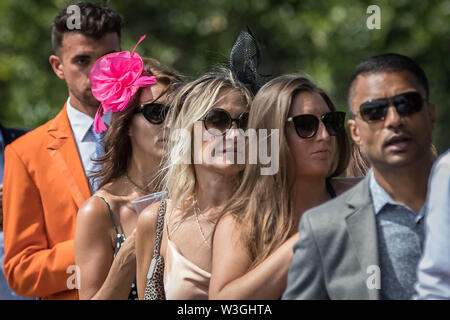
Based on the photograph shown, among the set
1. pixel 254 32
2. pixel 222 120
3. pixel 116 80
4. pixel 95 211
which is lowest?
pixel 95 211

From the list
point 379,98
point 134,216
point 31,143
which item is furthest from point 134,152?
point 379,98

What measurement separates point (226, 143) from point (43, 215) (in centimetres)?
114

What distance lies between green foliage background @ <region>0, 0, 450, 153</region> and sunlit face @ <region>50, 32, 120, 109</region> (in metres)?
3.32

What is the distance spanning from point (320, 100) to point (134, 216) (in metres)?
1.04

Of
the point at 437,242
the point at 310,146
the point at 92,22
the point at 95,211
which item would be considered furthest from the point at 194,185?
the point at 92,22

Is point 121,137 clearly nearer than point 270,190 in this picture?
No

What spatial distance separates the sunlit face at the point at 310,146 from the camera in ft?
8.46

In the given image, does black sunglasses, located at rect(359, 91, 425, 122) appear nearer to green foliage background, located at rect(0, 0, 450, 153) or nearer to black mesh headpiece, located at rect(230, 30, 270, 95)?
black mesh headpiece, located at rect(230, 30, 270, 95)

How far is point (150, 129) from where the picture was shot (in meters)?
3.34

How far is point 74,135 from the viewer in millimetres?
3736

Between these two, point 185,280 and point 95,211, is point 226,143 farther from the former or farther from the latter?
point 95,211

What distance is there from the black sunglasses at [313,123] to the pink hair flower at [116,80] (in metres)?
0.96
